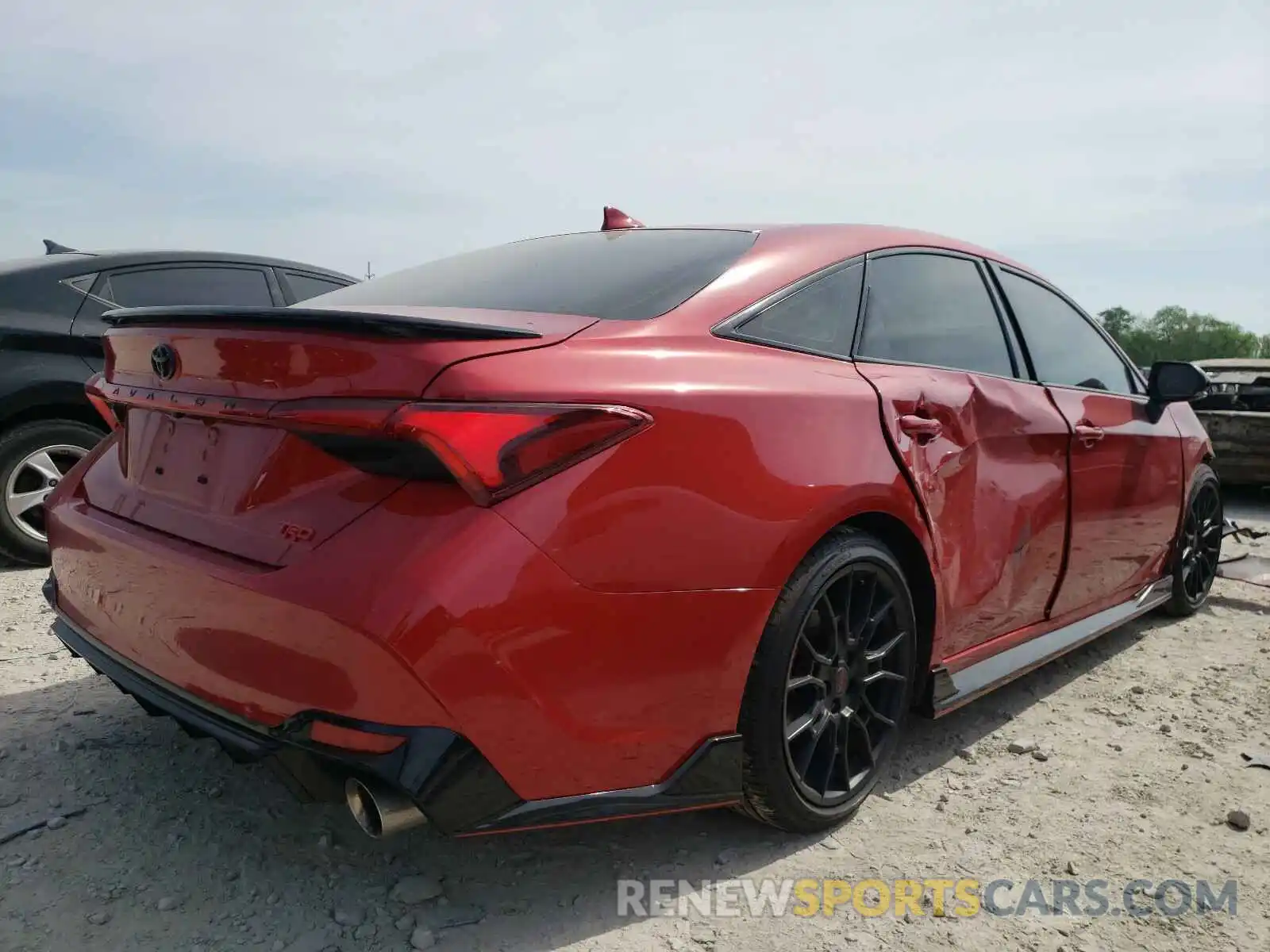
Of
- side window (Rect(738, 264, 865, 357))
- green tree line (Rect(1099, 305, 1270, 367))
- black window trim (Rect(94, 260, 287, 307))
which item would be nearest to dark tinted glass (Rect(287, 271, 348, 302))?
black window trim (Rect(94, 260, 287, 307))

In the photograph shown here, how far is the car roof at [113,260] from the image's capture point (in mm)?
4824

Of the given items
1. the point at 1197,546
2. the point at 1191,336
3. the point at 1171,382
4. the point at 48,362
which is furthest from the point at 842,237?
the point at 1191,336

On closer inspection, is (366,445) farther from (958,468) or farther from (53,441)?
(53,441)

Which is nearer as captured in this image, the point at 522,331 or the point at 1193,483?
the point at 522,331

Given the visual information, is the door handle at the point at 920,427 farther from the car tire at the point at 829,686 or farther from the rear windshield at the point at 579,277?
the rear windshield at the point at 579,277

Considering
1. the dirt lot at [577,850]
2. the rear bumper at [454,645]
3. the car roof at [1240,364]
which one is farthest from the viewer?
the car roof at [1240,364]

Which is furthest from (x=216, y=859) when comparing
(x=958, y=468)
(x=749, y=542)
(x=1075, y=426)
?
(x=1075, y=426)

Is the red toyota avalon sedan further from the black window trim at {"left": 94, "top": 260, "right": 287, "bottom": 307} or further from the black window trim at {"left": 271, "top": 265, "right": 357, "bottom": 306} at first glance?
the black window trim at {"left": 271, "top": 265, "right": 357, "bottom": 306}

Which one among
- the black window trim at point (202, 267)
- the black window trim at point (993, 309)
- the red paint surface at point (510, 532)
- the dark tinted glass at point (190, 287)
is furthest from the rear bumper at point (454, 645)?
the dark tinted glass at point (190, 287)

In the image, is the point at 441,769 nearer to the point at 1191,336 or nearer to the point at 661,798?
the point at 661,798

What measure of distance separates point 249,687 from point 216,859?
2.10 ft

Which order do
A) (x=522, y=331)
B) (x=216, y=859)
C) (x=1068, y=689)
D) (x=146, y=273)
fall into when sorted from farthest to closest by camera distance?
(x=146, y=273)
(x=1068, y=689)
(x=216, y=859)
(x=522, y=331)

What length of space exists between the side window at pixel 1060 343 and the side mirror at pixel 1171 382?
0.08 meters

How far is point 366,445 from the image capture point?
66.5 inches
